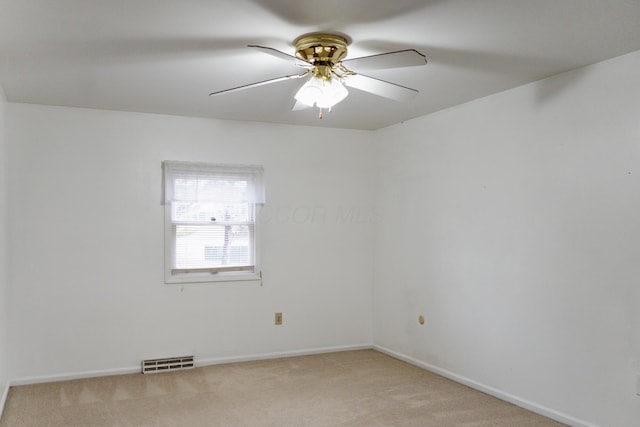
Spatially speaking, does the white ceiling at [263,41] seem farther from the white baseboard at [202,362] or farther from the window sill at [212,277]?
the white baseboard at [202,362]

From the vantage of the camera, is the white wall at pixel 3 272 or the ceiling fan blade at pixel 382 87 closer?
the ceiling fan blade at pixel 382 87

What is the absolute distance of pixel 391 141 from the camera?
17.3 ft

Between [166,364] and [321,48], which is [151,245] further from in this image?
[321,48]

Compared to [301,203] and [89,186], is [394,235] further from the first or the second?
[89,186]

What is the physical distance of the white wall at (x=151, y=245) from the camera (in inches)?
169

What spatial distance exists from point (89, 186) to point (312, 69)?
246 cm

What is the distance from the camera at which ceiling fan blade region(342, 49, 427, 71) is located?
103 inches

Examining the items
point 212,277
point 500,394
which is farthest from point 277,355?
point 500,394

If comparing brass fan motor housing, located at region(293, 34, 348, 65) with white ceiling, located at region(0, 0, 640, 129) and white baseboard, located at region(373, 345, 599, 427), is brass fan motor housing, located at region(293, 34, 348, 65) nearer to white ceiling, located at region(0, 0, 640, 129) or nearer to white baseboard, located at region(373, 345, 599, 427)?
white ceiling, located at region(0, 0, 640, 129)

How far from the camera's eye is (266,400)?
3.85m

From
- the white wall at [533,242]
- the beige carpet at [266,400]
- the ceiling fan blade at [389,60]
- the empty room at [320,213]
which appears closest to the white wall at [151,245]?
the empty room at [320,213]

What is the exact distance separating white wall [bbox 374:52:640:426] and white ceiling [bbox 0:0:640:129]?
30cm

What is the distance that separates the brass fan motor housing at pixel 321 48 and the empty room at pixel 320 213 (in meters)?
0.02

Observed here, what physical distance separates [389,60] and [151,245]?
291 cm
